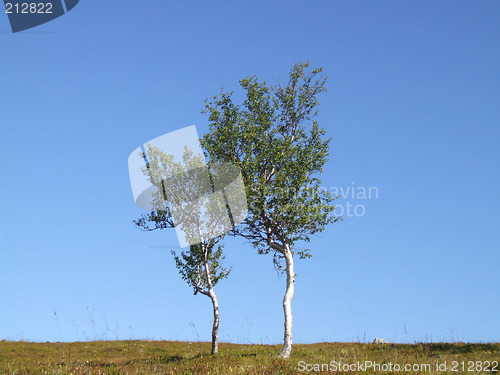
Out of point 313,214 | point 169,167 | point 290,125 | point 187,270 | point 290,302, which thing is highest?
point 290,125

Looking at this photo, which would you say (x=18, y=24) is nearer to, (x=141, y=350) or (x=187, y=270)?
(x=187, y=270)

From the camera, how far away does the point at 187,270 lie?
32.7 metres

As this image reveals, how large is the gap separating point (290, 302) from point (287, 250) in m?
3.39

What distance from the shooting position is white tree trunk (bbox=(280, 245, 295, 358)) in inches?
1059

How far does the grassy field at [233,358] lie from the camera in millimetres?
17672

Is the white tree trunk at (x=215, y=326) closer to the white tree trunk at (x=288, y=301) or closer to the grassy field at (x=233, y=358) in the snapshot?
the grassy field at (x=233, y=358)

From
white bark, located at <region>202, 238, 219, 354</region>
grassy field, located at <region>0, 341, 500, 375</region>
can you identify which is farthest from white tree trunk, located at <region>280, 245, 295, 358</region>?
white bark, located at <region>202, 238, 219, 354</region>

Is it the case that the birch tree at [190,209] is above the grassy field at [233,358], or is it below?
above

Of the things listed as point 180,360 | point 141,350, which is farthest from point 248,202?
point 141,350

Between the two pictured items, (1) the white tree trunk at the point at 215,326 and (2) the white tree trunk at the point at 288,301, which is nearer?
(2) the white tree trunk at the point at 288,301

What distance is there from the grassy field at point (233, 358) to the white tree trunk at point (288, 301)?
33.4 inches

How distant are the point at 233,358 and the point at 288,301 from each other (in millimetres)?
4693

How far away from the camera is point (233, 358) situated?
2623 centimetres

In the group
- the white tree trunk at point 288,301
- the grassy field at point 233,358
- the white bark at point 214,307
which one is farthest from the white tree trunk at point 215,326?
the white tree trunk at point 288,301
